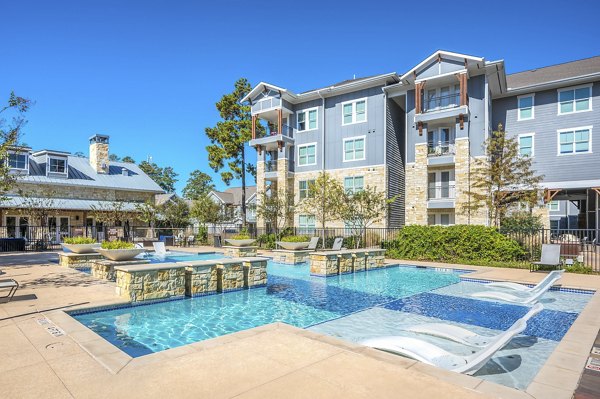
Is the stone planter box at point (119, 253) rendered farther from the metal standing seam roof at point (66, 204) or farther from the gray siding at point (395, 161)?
the metal standing seam roof at point (66, 204)

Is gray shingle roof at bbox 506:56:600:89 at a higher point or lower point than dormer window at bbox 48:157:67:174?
higher

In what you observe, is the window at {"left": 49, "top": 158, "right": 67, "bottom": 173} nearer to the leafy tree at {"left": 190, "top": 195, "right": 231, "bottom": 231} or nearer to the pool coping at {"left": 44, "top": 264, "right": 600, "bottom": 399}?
the leafy tree at {"left": 190, "top": 195, "right": 231, "bottom": 231}

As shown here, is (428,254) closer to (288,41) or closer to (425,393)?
(288,41)

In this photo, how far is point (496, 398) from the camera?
324cm

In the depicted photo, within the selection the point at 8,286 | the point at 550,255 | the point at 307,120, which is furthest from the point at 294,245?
the point at 307,120

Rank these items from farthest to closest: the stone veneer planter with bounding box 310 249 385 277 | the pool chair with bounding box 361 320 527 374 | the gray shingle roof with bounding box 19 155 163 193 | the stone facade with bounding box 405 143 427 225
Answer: the gray shingle roof with bounding box 19 155 163 193 → the stone facade with bounding box 405 143 427 225 → the stone veneer planter with bounding box 310 249 385 277 → the pool chair with bounding box 361 320 527 374

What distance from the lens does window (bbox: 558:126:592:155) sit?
22.4 m

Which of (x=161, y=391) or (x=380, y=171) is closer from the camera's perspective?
(x=161, y=391)

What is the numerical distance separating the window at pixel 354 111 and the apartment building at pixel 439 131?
3.2 inches

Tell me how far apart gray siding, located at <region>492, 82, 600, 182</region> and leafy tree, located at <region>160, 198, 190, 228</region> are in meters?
26.3

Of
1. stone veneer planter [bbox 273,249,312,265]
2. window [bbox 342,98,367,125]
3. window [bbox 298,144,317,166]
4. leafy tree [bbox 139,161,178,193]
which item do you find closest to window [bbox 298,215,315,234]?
window [bbox 298,144,317,166]

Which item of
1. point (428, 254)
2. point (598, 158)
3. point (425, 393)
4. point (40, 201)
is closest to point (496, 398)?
point (425, 393)

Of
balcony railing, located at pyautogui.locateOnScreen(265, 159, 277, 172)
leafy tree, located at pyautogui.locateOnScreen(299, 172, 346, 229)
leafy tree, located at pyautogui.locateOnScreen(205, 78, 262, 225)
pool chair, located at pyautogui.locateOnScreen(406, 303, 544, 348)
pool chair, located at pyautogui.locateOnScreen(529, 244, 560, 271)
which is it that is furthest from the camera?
leafy tree, located at pyautogui.locateOnScreen(205, 78, 262, 225)

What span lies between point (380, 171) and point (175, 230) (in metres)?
18.0
